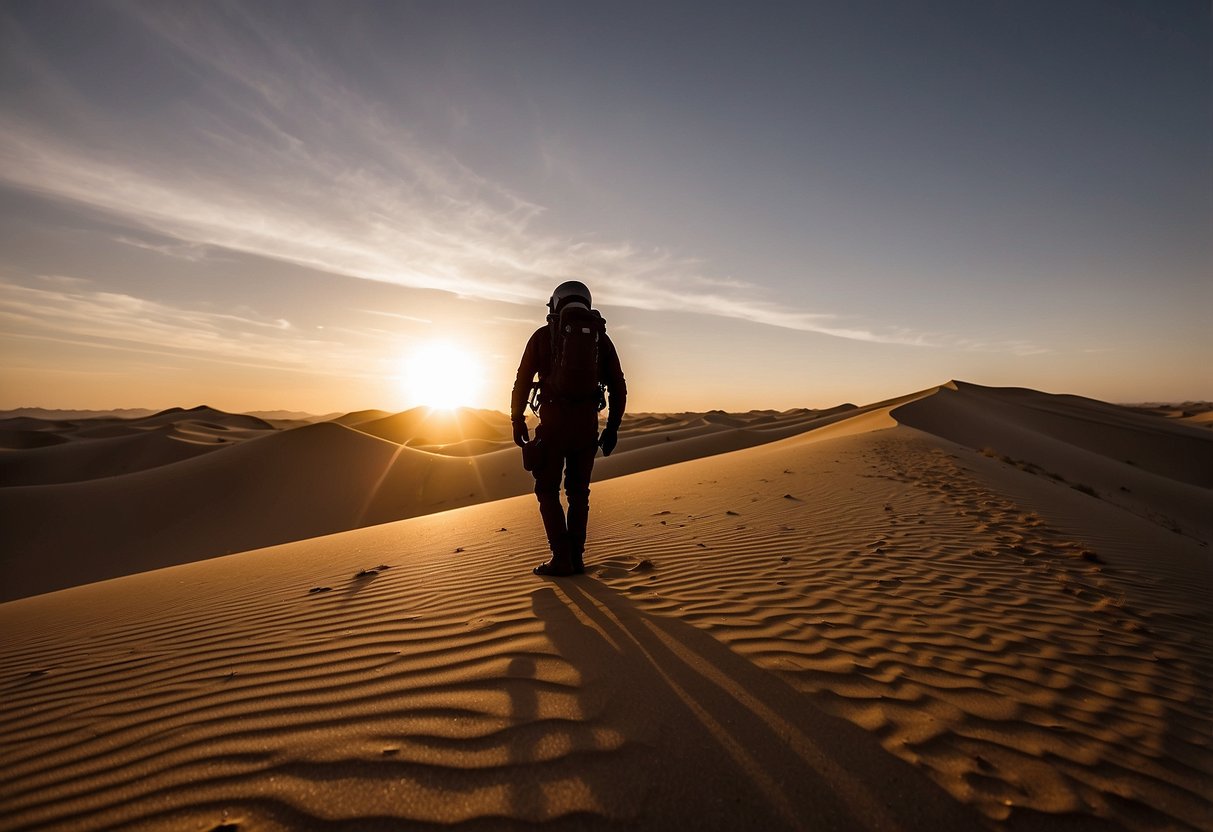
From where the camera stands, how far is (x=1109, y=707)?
2.74m

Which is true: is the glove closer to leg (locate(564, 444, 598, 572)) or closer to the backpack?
leg (locate(564, 444, 598, 572))

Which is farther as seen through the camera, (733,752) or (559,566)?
(559,566)

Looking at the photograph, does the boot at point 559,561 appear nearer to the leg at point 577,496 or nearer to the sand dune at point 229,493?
the leg at point 577,496

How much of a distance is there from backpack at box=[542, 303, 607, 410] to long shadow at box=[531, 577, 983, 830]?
2.08m

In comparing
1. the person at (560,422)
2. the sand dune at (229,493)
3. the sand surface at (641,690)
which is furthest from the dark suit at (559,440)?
the sand dune at (229,493)

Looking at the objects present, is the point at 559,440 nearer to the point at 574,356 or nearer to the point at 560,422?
the point at 560,422

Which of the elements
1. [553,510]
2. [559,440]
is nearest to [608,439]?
[559,440]

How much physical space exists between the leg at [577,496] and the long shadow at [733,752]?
1.58 metres

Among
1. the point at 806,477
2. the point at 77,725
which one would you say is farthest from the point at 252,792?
the point at 806,477

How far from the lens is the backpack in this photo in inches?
167

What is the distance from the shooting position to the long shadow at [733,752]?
6.04 feet

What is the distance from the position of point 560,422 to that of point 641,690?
7.88ft

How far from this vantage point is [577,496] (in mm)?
4613

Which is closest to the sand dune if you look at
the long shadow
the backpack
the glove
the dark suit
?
the glove
